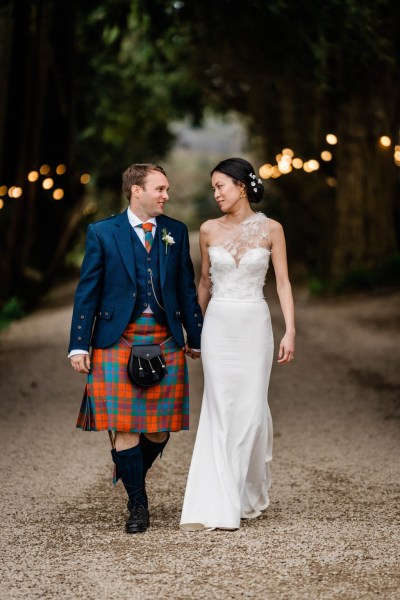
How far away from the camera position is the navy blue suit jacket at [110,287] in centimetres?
536

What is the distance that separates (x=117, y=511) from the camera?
19.3ft

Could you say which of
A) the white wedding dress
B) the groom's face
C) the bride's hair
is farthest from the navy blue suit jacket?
the bride's hair

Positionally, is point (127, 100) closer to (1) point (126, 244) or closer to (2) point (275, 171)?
(2) point (275, 171)

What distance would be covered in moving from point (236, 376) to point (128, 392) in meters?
0.61

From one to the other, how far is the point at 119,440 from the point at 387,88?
1368 cm

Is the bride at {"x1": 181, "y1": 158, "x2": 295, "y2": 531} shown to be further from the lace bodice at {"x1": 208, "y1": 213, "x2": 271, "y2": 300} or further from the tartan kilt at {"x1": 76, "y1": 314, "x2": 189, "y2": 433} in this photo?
the tartan kilt at {"x1": 76, "y1": 314, "x2": 189, "y2": 433}

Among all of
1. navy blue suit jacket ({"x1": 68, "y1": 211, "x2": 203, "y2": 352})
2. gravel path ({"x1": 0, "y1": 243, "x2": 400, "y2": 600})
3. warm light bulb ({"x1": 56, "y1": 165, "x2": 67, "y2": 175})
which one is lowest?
gravel path ({"x1": 0, "y1": 243, "x2": 400, "y2": 600})

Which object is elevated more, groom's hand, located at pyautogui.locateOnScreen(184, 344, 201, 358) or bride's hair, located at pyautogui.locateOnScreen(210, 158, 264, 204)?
bride's hair, located at pyautogui.locateOnScreen(210, 158, 264, 204)

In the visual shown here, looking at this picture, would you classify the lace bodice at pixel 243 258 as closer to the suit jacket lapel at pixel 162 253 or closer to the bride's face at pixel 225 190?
the bride's face at pixel 225 190

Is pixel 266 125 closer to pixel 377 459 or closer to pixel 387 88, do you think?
pixel 387 88

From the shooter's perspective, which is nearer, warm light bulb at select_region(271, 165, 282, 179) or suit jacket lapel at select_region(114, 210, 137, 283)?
suit jacket lapel at select_region(114, 210, 137, 283)

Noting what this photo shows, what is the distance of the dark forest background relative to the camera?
40.3ft

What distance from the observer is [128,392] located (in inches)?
213

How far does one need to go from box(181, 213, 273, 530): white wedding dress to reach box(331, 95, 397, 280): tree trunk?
1408cm
